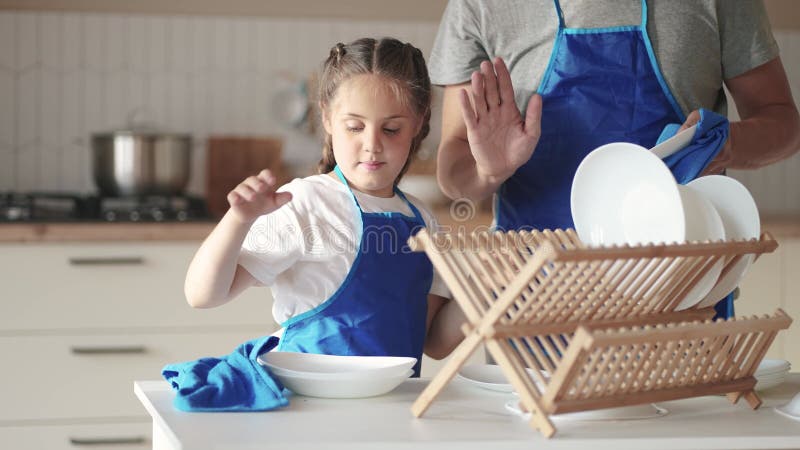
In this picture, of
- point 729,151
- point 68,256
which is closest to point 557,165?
point 729,151

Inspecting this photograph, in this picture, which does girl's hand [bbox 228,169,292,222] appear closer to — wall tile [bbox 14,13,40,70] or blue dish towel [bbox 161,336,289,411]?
blue dish towel [bbox 161,336,289,411]

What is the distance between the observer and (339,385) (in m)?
1.17

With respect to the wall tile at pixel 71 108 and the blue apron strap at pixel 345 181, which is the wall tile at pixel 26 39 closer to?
the wall tile at pixel 71 108

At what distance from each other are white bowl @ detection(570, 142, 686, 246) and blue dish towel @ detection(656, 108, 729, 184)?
0.46 ft

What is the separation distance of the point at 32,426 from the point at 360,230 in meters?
1.54

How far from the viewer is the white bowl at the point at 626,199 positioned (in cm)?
111

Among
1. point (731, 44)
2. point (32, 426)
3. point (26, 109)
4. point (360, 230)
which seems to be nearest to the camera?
point (360, 230)

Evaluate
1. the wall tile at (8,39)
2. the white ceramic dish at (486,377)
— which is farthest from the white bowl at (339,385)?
the wall tile at (8,39)

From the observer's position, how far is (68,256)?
8.55 ft

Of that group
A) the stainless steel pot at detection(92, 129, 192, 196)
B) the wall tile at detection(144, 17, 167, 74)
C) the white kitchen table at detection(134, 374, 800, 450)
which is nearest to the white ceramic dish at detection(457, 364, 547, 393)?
the white kitchen table at detection(134, 374, 800, 450)

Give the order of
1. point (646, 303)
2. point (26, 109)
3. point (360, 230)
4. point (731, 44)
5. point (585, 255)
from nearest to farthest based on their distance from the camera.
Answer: point (585, 255), point (646, 303), point (360, 230), point (731, 44), point (26, 109)

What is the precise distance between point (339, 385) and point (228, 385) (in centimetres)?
12

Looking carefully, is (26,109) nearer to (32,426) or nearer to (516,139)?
(32,426)

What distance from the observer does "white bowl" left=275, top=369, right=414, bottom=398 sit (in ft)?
3.83
